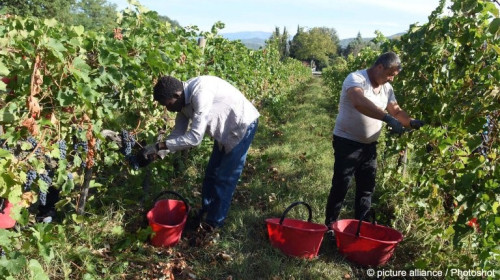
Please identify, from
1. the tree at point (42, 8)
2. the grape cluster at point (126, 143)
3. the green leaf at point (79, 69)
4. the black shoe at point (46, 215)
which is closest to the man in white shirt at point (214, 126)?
the grape cluster at point (126, 143)

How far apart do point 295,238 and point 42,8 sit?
143 ft

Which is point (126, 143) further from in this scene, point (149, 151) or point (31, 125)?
point (31, 125)

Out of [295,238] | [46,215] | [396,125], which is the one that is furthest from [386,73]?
[46,215]

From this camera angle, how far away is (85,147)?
2816 millimetres

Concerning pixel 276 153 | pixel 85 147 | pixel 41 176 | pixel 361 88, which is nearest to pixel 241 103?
pixel 361 88

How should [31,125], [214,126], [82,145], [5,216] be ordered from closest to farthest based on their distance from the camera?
1. [31,125]
2. [5,216]
3. [82,145]
4. [214,126]

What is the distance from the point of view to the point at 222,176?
3.49 metres

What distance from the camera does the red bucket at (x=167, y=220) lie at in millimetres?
→ 3240

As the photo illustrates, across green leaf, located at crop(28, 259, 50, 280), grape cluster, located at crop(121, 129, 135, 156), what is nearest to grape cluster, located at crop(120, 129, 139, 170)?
grape cluster, located at crop(121, 129, 135, 156)

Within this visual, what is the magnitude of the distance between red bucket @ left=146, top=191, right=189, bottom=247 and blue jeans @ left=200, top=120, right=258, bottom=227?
0.24m

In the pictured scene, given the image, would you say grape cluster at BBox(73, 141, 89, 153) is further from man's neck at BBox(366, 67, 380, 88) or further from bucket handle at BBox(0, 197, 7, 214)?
man's neck at BBox(366, 67, 380, 88)

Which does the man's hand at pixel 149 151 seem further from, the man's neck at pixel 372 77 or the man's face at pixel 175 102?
the man's neck at pixel 372 77

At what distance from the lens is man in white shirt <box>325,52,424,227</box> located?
3254 millimetres

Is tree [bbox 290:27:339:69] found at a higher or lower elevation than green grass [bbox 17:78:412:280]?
higher
